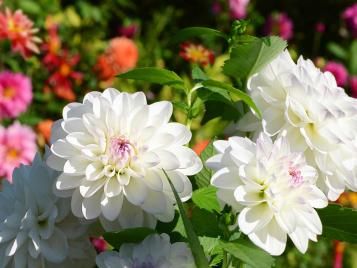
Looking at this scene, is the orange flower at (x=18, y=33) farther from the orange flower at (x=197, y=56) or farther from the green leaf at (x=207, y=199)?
the green leaf at (x=207, y=199)

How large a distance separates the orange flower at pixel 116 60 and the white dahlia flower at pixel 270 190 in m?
1.66

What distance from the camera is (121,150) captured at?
2.32 ft

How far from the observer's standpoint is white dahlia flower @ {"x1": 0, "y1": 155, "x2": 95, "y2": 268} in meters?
0.75

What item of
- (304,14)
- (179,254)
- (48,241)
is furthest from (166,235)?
(304,14)

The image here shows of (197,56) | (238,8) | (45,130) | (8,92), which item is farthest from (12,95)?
(238,8)

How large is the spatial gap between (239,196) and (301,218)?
0.20 feet

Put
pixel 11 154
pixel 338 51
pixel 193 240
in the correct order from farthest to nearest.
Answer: pixel 338 51 → pixel 11 154 → pixel 193 240

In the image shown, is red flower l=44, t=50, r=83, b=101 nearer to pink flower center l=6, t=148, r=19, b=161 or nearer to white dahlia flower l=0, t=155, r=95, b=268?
pink flower center l=6, t=148, r=19, b=161

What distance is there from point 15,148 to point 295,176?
118 cm

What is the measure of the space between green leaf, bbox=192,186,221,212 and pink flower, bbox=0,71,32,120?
1.31m

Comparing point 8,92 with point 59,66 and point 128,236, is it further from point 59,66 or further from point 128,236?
point 128,236

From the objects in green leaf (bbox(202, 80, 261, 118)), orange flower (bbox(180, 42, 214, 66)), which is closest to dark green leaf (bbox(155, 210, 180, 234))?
green leaf (bbox(202, 80, 261, 118))

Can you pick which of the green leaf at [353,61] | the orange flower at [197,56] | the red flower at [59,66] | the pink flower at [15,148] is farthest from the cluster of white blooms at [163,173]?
the green leaf at [353,61]

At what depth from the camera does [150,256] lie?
0.69m
